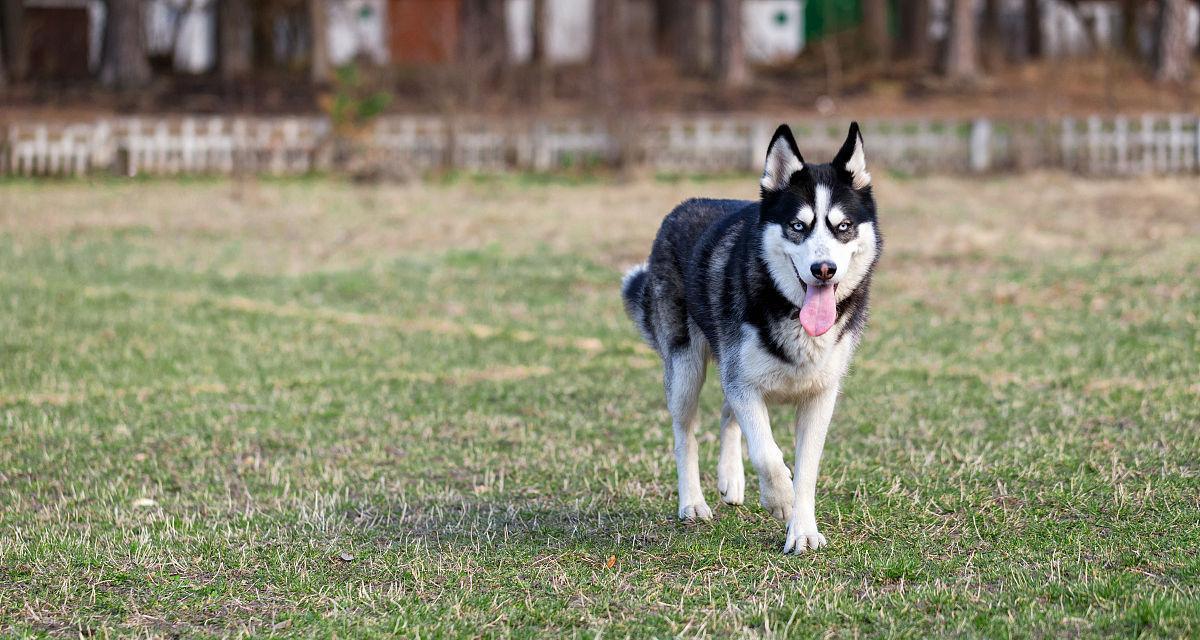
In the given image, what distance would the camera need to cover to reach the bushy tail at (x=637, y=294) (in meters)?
6.78

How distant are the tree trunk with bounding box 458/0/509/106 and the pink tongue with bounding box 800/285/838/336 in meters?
22.4

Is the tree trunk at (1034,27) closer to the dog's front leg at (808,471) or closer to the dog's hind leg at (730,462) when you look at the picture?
the dog's hind leg at (730,462)

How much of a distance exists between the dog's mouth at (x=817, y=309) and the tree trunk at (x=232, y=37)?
109ft

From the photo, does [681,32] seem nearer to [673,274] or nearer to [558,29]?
[558,29]

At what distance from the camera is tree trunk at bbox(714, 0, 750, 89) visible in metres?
33.5

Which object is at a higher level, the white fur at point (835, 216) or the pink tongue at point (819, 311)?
the white fur at point (835, 216)

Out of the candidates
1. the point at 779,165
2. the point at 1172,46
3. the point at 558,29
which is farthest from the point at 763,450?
the point at 558,29

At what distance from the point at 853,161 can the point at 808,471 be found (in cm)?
123

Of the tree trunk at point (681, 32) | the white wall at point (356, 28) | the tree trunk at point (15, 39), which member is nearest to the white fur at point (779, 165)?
the tree trunk at point (681, 32)

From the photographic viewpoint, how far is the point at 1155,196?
20188 millimetres

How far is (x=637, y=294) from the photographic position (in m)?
6.84

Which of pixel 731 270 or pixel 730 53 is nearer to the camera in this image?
pixel 731 270

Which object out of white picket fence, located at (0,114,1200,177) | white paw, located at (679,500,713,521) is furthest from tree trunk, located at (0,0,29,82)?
white paw, located at (679,500,713,521)

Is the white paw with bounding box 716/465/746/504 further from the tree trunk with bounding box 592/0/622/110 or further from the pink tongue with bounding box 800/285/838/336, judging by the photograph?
the tree trunk with bounding box 592/0/622/110
